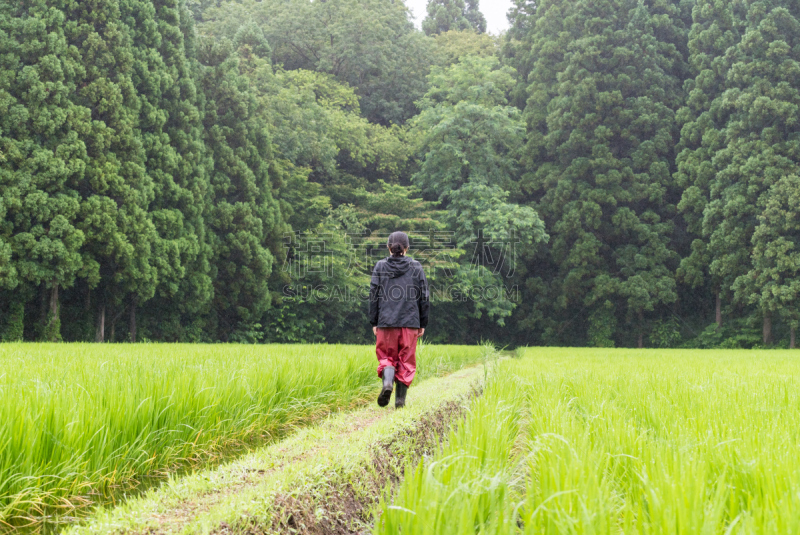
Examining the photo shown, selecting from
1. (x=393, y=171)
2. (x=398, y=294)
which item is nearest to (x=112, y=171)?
(x=398, y=294)

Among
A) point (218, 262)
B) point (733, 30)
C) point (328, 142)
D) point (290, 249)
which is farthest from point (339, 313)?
point (733, 30)

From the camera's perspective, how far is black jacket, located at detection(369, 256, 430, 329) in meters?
5.25

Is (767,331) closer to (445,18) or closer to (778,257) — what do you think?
(778,257)

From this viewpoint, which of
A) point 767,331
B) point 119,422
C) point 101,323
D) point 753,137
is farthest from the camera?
point 753,137

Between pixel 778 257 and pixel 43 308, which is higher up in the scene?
pixel 778 257

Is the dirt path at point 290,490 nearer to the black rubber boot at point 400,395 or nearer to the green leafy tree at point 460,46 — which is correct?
the black rubber boot at point 400,395

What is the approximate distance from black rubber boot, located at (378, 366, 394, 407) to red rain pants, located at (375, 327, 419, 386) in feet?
0.35

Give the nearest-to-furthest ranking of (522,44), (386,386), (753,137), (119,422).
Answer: (119,422), (386,386), (753,137), (522,44)

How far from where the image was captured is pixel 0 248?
13109 millimetres

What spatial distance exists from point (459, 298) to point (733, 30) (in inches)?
708

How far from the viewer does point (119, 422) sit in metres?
3.09

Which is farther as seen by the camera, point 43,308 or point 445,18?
point 445,18

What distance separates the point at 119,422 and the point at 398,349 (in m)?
2.72

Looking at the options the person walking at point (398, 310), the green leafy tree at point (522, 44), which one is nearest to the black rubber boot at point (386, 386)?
the person walking at point (398, 310)
